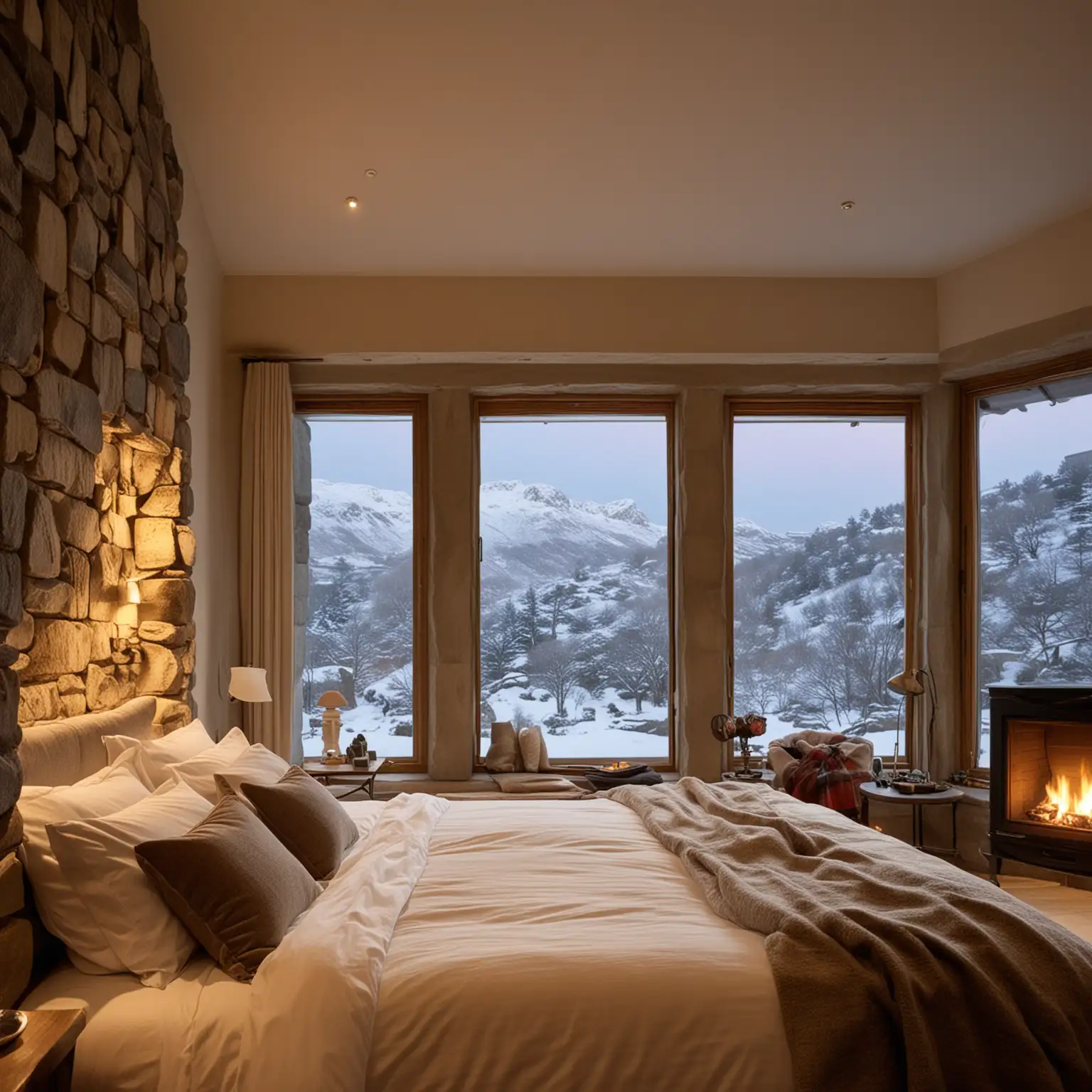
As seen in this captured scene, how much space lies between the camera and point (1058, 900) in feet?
14.8

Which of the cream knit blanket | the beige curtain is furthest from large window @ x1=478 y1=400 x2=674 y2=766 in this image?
the cream knit blanket

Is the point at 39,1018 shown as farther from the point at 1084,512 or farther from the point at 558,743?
the point at 1084,512

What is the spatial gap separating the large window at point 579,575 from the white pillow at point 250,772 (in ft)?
7.77

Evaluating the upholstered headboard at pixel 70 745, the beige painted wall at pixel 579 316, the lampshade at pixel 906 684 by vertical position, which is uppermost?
the beige painted wall at pixel 579 316

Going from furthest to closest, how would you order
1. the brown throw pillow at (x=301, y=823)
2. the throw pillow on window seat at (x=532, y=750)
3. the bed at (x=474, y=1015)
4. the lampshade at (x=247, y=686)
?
1. the throw pillow on window seat at (x=532, y=750)
2. the lampshade at (x=247, y=686)
3. the brown throw pillow at (x=301, y=823)
4. the bed at (x=474, y=1015)

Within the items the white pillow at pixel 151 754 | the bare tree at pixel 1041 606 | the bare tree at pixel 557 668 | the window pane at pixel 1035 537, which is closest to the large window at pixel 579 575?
the bare tree at pixel 557 668

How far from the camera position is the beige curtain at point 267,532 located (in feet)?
17.1

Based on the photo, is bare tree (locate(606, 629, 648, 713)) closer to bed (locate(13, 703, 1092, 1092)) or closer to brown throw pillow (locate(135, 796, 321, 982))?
bed (locate(13, 703, 1092, 1092))

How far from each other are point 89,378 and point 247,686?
200 centimetres

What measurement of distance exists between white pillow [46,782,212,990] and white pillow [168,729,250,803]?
66 cm

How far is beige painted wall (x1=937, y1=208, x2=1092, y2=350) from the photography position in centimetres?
458

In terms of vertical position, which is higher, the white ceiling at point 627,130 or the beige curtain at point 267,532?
the white ceiling at point 627,130

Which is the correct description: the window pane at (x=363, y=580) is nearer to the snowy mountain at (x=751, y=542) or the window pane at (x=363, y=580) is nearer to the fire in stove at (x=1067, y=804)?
the snowy mountain at (x=751, y=542)

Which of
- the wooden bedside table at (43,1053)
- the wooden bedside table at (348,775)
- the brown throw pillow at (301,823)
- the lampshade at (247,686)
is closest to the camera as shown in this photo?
the wooden bedside table at (43,1053)
